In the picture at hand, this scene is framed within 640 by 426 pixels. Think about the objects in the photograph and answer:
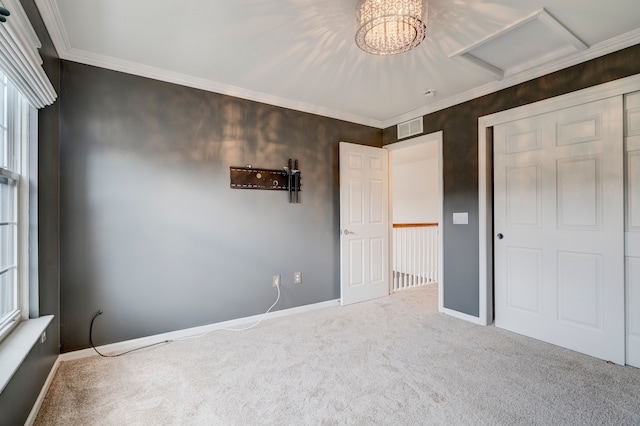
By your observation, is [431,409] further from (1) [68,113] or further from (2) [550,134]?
(1) [68,113]

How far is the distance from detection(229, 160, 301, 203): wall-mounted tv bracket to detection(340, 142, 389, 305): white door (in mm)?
602

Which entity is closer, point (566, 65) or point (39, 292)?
point (39, 292)

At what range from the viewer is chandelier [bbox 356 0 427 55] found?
1.59 m

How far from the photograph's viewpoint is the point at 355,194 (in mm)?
3648

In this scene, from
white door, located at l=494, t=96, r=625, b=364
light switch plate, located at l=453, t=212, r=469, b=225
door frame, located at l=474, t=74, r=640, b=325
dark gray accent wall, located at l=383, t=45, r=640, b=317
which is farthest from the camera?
light switch plate, located at l=453, t=212, r=469, b=225

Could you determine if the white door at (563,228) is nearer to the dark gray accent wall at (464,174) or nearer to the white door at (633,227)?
the white door at (633,227)

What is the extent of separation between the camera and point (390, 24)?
170cm

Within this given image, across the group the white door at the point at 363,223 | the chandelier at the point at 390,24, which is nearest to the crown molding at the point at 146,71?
the white door at the point at 363,223

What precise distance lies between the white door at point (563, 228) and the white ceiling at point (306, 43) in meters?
0.58

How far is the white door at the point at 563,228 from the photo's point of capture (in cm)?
219

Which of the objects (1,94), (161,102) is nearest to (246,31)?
(161,102)

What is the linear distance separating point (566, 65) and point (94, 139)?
3.88 metres

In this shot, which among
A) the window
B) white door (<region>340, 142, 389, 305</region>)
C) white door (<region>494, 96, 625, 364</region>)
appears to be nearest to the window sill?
the window

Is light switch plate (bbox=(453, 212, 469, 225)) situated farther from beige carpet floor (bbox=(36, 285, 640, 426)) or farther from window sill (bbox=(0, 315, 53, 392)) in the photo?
window sill (bbox=(0, 315, 53, 392))
